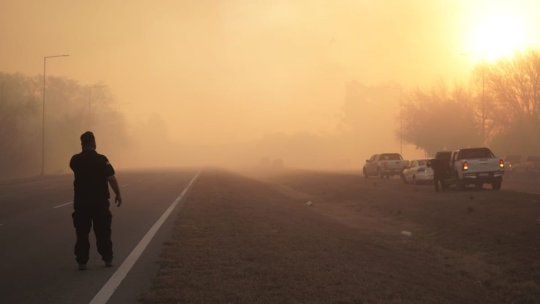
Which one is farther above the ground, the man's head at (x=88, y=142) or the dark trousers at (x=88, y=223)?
the man's head at (x=88, y=142)

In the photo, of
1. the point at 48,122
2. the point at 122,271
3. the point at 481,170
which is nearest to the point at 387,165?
the point at 481,170

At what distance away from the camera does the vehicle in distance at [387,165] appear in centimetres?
4297

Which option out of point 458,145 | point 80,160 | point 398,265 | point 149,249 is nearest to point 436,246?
point 398,265

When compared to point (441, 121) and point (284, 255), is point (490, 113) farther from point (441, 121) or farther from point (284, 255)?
point (284, 255)

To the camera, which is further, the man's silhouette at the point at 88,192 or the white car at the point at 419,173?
the white car at the point at 419,173

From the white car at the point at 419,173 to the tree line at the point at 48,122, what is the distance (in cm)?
4247

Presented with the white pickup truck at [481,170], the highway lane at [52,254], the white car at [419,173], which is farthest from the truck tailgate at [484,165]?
the highway lane at [52,254]

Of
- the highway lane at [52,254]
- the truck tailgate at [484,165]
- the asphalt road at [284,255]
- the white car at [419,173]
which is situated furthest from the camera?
the white car at [419,173]

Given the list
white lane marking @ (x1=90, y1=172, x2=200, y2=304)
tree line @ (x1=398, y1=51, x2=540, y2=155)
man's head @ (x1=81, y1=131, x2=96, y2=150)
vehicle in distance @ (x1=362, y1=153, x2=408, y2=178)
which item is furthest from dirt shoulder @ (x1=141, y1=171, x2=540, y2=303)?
tree line @ (x1=398, y1=51, x2=540, y2=155)

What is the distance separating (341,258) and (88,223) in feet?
15.7

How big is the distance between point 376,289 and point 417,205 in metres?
15.8

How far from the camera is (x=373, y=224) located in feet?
67.9

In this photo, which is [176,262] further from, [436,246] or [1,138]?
[1,138]

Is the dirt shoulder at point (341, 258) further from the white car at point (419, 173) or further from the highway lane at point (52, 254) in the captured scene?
the white car at point (419, 173)
